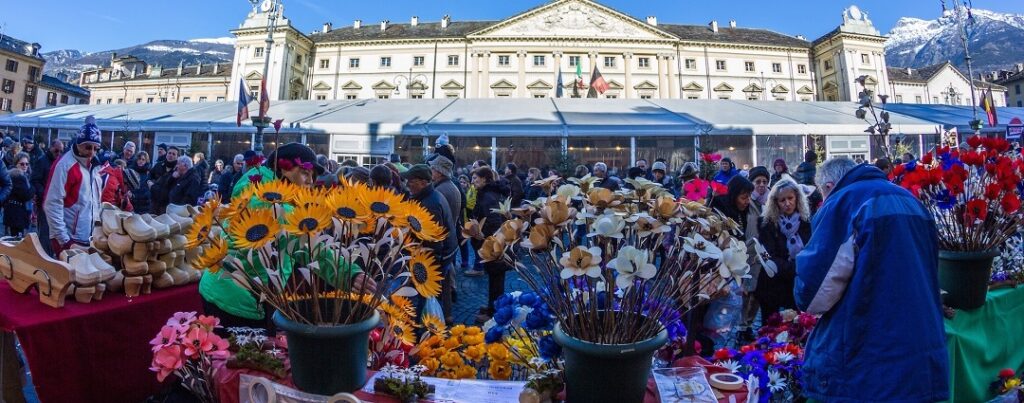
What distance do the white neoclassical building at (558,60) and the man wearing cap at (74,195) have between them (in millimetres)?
41937

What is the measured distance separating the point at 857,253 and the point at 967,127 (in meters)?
25.5

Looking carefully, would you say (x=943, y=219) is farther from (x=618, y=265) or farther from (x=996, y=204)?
(x=618, y=265)

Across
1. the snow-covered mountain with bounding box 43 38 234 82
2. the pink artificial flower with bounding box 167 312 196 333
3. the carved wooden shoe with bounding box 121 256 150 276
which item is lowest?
the pink artificial flower with bounding box 167 312 196 333

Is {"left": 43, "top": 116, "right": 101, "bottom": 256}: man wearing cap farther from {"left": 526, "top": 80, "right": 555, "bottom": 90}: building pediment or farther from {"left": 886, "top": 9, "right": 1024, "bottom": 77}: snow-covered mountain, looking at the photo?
{"left": 886, "top": 9, "right": 1024, "bottom": 77}: snow-covered mountain

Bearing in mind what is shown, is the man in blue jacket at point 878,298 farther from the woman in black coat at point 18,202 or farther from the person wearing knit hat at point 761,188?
the woman in black coat at point 18,202

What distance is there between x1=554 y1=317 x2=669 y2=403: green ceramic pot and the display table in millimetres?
2429

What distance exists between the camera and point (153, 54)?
142 metres

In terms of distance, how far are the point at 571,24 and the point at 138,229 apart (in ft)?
153

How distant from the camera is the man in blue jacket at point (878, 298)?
2.01 m

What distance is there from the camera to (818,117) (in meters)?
21.4

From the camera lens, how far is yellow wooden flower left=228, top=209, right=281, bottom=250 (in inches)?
49.7

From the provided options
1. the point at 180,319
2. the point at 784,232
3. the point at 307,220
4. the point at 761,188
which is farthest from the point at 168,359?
the point at 761,188

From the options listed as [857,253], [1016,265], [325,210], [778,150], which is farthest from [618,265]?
[778,150]

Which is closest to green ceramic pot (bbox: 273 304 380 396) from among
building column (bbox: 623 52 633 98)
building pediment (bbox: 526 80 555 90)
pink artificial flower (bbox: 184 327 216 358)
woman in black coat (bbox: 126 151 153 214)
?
pink artificial flower (bbox: 184 327 216 358)
